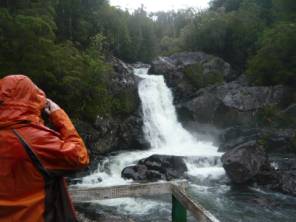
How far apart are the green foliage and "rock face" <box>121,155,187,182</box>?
10266 mm

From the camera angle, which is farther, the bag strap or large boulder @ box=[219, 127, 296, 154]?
large boulder @ box=[219, 127, 296, 154]

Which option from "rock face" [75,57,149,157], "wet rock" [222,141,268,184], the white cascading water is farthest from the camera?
"rock face" [75,57,149,157]

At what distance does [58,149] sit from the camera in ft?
6.84

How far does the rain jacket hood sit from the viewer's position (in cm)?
213

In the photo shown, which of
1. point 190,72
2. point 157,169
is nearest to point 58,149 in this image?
point 157,169

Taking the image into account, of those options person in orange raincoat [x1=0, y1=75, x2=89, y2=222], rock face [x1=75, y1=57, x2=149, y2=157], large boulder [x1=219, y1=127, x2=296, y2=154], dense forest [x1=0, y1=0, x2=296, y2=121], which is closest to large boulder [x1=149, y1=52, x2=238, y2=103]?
dense forest [x1=0, y1=0, x2=296, y2=121]

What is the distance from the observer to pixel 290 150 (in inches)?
727

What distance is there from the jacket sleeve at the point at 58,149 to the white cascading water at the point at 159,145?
1032 centimetres

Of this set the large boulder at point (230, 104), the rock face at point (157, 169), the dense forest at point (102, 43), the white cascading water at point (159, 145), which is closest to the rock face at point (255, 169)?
the white cascading water at point (159, 145)

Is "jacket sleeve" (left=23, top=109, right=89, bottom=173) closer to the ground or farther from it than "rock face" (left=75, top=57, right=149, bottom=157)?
closer to the ground

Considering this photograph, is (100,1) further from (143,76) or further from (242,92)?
(242,92)

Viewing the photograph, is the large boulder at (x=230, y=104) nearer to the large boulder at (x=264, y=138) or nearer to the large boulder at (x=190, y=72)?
the large boulder at (x=190, y=72)

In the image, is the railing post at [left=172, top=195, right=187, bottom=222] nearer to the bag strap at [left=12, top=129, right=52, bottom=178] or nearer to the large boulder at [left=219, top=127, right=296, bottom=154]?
the bag strap at [left=12, top=129, right=52, bottom=178]

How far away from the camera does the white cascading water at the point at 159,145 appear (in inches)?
633
